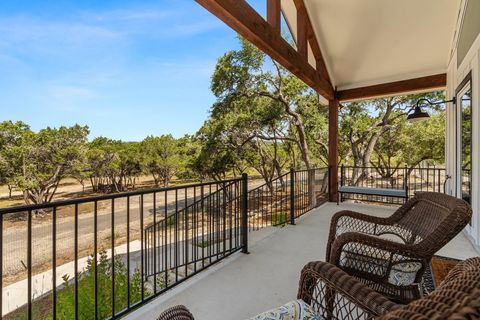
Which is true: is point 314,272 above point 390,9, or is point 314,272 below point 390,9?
below

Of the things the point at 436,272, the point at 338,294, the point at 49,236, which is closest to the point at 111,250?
the point at 338,294

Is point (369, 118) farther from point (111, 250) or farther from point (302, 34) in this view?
point (111, 250)

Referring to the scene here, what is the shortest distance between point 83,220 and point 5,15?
36.9 feet

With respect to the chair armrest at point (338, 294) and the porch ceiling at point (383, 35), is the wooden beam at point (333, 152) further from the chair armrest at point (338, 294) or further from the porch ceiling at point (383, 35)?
the chair armrest at point (338, 294)

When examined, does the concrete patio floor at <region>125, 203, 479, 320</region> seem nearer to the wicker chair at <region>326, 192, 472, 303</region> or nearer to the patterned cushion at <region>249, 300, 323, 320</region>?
the wicker chair at <region>326, 192, 472, 303</region>

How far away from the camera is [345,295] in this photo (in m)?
1.01

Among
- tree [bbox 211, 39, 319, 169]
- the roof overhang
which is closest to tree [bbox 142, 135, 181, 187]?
tree [bbox 211, 39, 319, 169]

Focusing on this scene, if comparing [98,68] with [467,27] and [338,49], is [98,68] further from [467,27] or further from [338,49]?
[467,27]

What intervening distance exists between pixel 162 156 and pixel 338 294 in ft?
62.5

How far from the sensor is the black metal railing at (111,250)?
1.63 m

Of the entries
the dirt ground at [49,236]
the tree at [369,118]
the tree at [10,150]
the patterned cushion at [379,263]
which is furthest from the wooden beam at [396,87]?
the tree at [10,150]

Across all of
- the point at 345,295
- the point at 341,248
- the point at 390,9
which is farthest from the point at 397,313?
the point at 390,9

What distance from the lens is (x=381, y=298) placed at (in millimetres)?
939

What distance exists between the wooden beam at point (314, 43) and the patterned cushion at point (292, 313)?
4265 mm
